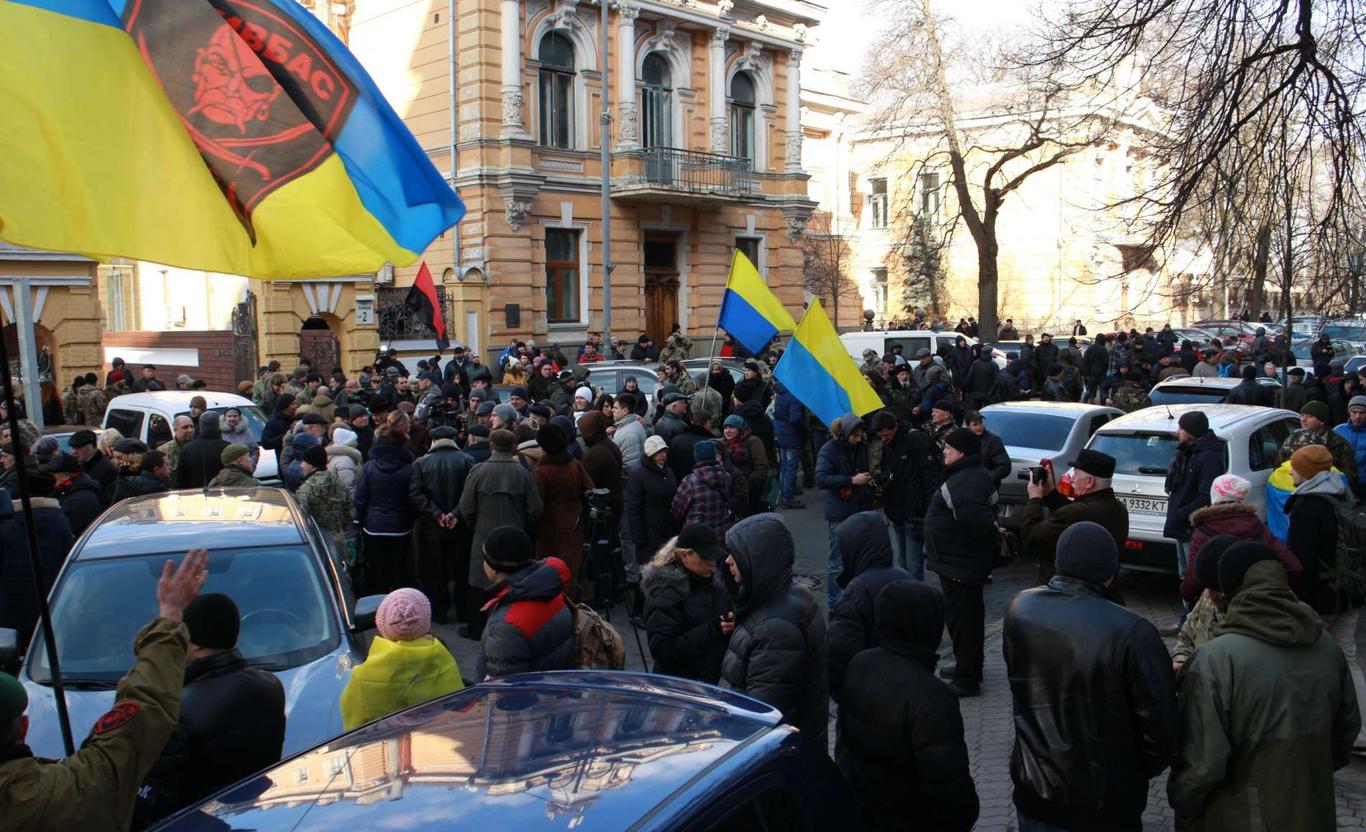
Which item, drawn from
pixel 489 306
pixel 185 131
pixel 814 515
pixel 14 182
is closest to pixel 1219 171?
pixel 814 515

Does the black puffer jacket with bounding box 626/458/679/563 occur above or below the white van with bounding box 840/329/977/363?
below

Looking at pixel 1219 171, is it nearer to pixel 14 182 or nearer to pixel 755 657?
pixel 755 657

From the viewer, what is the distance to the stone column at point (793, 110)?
1383 inches

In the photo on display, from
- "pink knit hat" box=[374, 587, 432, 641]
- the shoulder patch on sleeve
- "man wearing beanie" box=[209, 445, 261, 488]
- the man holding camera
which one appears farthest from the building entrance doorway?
the shoulder patch on sleeve

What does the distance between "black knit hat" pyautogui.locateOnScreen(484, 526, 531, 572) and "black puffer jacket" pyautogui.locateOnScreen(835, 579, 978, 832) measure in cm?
168

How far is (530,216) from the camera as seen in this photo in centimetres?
2889

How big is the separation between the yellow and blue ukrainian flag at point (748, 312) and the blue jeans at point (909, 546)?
3259mm

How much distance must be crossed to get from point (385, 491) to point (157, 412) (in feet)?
16.7

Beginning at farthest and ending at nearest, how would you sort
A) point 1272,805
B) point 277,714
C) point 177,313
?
point 177,313
point 277,714
point 1272,805

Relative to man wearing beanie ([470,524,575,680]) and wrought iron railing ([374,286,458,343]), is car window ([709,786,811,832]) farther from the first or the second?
wrought iron railing ([374,286,458,343])

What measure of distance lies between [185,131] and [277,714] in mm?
2199

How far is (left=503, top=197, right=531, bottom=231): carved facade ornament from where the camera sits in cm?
2806

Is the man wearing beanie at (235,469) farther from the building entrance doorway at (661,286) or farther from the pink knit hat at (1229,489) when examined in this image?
the building entrance doorway at (661,286)

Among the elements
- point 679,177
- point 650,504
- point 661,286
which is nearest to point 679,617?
point 650,504
